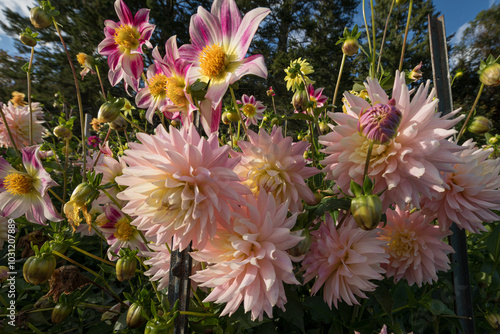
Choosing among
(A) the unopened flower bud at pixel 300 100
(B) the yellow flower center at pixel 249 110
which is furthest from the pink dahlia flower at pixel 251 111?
(A) the unopened flower bud at pixel 300 100

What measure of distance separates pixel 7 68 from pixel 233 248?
13.8 m

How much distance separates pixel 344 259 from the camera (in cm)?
48

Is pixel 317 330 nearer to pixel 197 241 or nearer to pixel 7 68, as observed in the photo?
pixel 197 241

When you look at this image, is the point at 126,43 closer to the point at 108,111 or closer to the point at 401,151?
the point at 108,111

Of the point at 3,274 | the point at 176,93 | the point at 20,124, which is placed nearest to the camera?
the point at 176,93

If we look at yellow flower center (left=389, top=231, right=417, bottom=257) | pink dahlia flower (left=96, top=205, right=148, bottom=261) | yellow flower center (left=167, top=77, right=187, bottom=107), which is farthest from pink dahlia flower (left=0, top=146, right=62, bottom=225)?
yellow flower center (left=389, top=231, right=417, bottom=257)

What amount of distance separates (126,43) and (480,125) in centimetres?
89

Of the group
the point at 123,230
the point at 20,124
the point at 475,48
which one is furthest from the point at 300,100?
the point at 475,48

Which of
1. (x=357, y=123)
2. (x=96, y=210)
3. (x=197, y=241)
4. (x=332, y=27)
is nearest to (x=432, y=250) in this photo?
(x=357, y=123)

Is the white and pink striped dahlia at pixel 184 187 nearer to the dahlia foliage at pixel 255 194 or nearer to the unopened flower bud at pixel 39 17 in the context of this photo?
the dahlia foliage at pixel 255 194

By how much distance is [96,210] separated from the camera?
705 mm

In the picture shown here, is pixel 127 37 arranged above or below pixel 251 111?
above

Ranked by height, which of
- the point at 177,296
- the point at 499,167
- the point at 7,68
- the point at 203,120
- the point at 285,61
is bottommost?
the point at 7,68

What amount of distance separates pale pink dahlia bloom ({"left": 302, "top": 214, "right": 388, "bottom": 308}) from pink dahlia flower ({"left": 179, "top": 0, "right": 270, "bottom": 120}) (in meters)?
0.27
